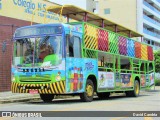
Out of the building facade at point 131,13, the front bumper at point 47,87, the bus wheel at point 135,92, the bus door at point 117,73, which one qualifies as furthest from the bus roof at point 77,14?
the building facade at point 131,13

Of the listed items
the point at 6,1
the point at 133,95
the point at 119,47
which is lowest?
the point at 133,95

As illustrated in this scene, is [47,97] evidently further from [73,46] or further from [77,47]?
[73,46]

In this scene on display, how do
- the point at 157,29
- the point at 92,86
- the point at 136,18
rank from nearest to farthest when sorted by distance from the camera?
the point at 92,86 < the point at 136,18 < the point at 157,29

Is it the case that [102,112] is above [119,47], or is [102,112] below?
below

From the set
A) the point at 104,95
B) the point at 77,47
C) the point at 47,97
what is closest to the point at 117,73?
the point at 104,95

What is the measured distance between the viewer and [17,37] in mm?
17109

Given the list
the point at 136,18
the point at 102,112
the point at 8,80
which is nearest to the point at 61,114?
the point at 102,112

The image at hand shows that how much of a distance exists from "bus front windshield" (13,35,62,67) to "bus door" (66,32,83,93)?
1.56ft

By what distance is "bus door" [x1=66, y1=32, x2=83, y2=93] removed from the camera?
16297 millimetres

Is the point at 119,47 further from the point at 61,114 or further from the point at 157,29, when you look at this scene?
the point at 157,29

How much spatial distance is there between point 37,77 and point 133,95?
9.65 meters

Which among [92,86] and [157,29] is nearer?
[92,86]

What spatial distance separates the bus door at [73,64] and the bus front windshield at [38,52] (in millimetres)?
475

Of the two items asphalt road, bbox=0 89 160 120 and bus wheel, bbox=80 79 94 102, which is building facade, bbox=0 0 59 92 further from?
asphalt road, bbox=0 89 160 120
